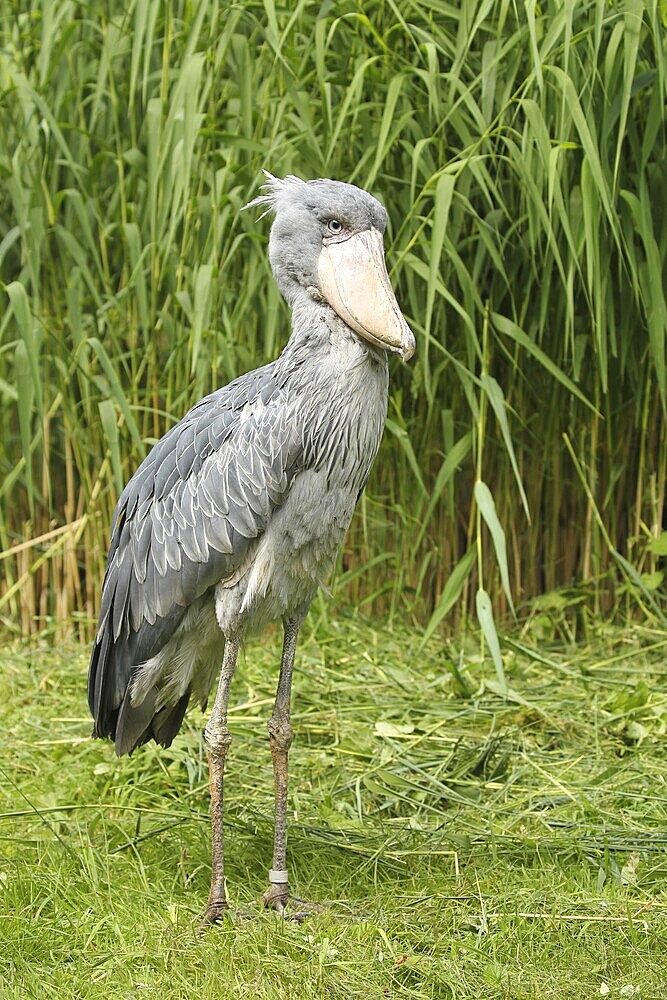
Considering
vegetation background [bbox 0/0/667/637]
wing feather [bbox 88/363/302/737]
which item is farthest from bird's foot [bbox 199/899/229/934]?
vegetation background [bbox 0/0/667/637]

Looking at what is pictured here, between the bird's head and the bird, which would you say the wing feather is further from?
the bird's head

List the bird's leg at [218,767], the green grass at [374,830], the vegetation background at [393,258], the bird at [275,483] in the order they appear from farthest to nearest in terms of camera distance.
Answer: the vegetation background at [393,258]
the bird's leg at [218,767]
the bird at [275,483]
the green grass at [374,830]

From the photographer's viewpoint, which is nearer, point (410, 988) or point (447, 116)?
point (410, 988)

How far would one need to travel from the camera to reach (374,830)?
2.97 meters

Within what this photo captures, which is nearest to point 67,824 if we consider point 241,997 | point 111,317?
point 241,997

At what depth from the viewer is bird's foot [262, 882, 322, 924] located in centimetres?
262

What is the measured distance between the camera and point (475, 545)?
3861 mm

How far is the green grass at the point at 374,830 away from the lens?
235cm

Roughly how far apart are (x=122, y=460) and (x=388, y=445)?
87 centimetres

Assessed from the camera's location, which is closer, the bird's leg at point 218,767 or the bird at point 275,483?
the bird at point 275,483

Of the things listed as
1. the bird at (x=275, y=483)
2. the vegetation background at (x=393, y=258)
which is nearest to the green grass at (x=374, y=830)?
the bird at (x=275, y=483)

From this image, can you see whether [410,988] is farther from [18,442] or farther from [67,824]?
[18,442]

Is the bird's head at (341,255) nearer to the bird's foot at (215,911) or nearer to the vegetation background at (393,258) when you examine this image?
the vegetation background at (393,258)

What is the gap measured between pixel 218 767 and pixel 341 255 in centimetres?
108
